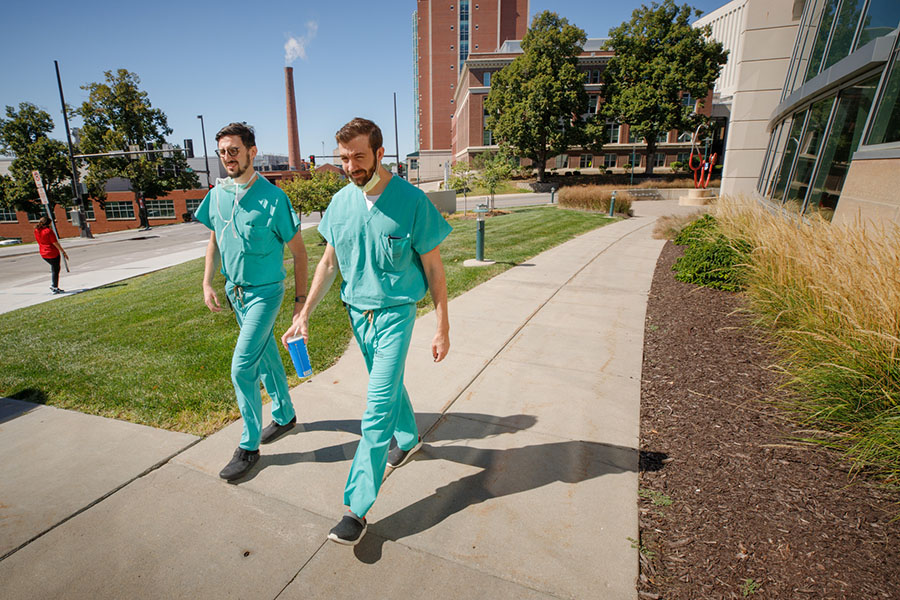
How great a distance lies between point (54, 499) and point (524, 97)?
47.6m

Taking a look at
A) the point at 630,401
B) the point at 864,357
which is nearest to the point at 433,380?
the point at 630,401

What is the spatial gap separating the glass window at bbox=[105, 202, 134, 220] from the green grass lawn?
48592mm

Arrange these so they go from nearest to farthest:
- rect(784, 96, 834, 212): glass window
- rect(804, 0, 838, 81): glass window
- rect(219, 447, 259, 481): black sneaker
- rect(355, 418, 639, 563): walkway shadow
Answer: rect(355, 418, 639, 563): walkway shadow < rect(219, 447, 259, 481): black sneaker < rect(784, 96, 834, 212): glass window < rect(804, 0, 838, 81): glass window

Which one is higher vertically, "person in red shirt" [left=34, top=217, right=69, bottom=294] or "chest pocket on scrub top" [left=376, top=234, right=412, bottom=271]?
"chest pocket on scrub top" [left=376, top=234, right=412, bottom=271]

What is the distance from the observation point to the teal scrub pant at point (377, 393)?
2.42 m

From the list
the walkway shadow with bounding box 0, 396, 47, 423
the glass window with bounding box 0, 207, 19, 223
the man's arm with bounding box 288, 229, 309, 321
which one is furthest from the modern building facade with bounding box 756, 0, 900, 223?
the glass window with bounding box 0, 207, 19, 223

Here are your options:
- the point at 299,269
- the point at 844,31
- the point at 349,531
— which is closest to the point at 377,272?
the point at 299,269

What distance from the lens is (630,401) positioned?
398 centimetres

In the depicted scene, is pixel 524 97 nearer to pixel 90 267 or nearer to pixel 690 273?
pixel 90 267

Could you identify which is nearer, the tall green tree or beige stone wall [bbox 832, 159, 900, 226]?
beige stone wall [bbox 832, 159, 900, 226]

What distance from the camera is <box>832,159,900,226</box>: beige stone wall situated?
473 cm

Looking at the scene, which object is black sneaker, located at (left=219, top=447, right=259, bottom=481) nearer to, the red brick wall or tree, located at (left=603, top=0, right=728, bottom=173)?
tree, located at (left=603, top=0, right=728, bottom=173)

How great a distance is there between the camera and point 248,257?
3037 mm

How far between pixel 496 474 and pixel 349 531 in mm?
1061
